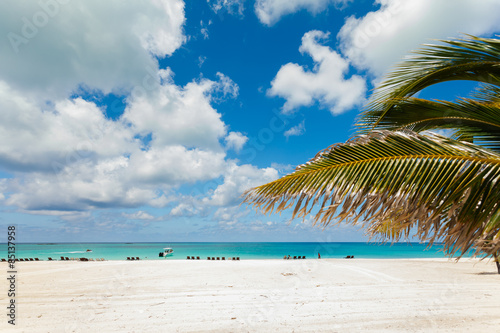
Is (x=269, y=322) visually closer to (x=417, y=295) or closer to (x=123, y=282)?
(x=417, y=295)

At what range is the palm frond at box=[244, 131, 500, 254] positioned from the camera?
2.24 m

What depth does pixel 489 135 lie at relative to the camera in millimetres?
3109

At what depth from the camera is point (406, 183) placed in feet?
7.56

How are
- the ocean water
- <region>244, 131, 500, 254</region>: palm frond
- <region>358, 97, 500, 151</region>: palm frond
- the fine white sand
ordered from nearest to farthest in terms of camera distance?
<region>244, 131, 500, 254</region>: palm frond, <region>358, 97, 500, 151</region>: palm frond, the fine white sand, the ocean water

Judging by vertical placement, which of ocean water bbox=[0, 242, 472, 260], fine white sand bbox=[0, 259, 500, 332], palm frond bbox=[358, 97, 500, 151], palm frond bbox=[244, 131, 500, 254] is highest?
palm frond bbox=[358, 97, 500, 151]

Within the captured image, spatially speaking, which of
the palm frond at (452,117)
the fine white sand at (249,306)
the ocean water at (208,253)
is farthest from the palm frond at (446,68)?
the ocean water at (208,253)

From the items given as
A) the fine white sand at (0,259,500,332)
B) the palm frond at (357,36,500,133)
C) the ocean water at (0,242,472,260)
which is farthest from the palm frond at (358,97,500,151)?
the ocean water at (0,242,472,260)

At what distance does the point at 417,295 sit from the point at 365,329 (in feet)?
14.7

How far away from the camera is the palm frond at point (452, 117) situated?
2742 mm

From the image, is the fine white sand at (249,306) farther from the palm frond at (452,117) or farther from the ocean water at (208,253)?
the ocean water at (208,253)

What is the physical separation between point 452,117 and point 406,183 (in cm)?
127

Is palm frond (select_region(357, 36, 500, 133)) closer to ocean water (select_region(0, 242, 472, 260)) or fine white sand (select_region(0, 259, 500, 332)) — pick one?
fine white sand (select_region(0, 259, 500, 332))

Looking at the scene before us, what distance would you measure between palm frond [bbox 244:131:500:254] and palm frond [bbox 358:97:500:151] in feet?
1.59

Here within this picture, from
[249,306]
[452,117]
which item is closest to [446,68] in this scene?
[452,117]
